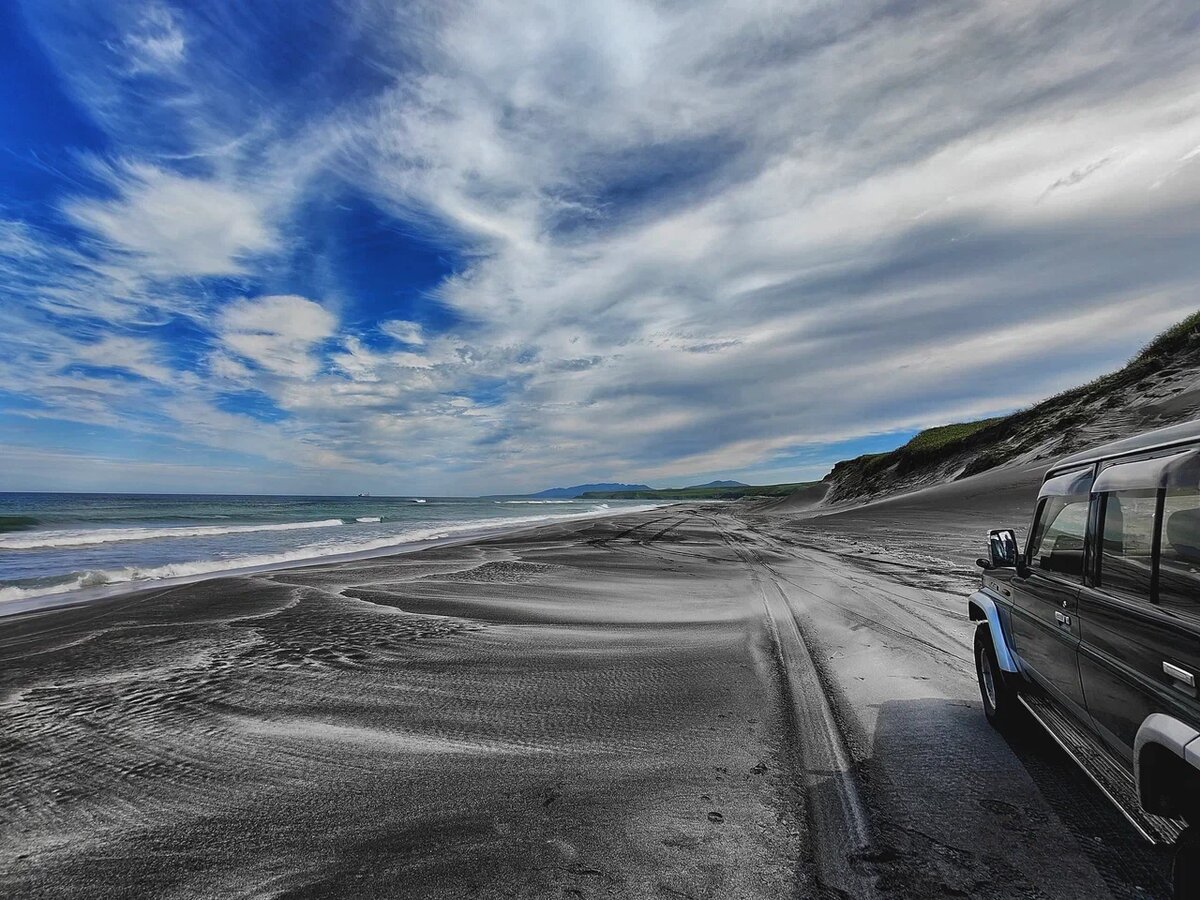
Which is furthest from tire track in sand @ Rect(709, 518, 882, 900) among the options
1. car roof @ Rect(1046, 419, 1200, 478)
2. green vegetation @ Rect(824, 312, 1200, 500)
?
green vegetation @ Rect(824, 312, 1200, 500)

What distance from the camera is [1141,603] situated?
8.25ft

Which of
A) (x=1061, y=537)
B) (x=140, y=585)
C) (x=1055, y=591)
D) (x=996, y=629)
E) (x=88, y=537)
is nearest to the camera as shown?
(x=1055, y=591)

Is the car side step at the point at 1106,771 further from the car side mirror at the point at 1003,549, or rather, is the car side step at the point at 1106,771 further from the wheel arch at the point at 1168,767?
the car side mirror at the point at 1003,549

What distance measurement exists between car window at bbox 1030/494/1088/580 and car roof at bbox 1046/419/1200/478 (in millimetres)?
277

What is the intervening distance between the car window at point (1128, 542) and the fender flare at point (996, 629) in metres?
1.41

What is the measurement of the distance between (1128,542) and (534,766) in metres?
3.58

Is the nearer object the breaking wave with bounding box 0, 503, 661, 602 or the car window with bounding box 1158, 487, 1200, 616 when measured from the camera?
the car window with bounding box 1158, 487, 1200, 616

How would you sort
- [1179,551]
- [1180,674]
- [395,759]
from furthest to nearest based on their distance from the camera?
[395,759] < [1179,551] < [1180,674]

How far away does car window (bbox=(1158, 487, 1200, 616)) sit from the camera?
2.35 m

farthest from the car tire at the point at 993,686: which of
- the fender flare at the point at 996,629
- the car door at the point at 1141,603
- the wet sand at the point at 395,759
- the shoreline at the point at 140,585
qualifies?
the shoreline at the point at 140,585

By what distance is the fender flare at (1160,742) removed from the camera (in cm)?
197

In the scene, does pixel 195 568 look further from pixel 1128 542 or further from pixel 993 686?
pixel 1128 542

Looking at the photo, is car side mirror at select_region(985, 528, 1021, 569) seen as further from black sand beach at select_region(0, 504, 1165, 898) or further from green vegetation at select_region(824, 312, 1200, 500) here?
green vegetation at select_region(824, 312, 1200, 500)

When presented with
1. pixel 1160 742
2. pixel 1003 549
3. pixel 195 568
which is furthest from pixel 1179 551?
pixel 195 568
